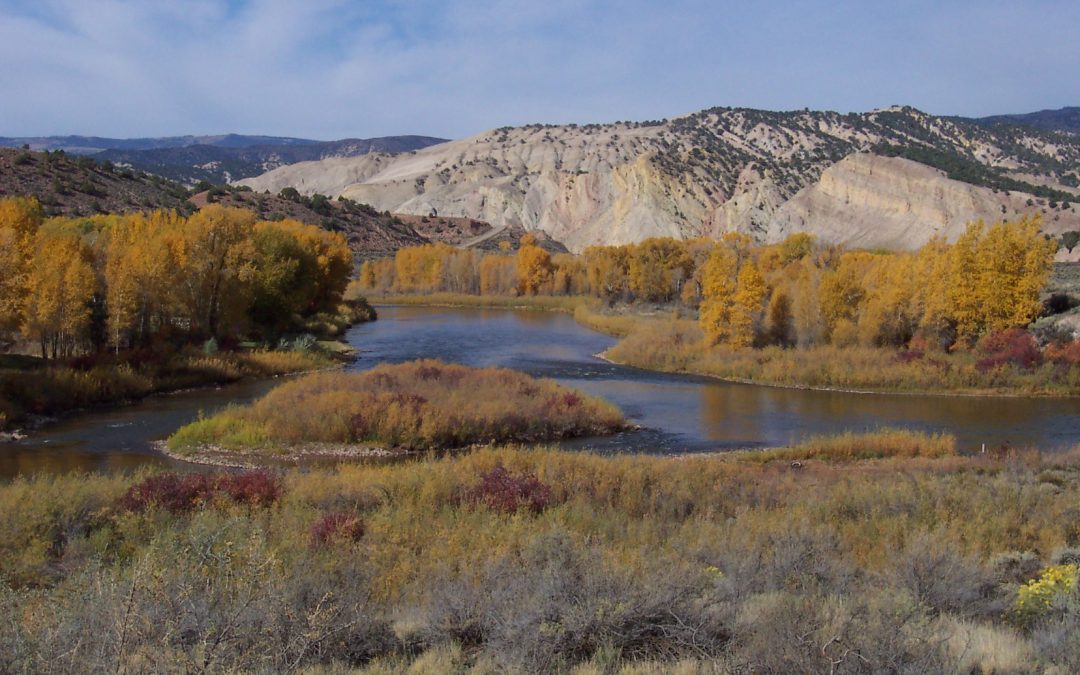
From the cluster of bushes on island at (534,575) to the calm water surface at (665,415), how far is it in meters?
8.83

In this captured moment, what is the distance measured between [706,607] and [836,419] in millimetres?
24426

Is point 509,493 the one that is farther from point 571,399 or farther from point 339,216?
point 339,216

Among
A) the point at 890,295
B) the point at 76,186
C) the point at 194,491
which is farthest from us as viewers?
the point at 76,186

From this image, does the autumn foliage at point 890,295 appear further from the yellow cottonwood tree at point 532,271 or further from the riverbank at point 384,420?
the yellow cottonwood tree at point 532,271

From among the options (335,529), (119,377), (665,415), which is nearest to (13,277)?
(119,377)

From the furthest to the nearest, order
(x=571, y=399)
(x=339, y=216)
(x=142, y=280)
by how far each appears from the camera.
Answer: (x=339, y=216) < (x=142, y=280) < (x=571, y=399)

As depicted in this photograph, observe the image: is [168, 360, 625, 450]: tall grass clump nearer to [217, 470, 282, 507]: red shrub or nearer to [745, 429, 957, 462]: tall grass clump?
[745, 429, 957, 462]: tall grass clump

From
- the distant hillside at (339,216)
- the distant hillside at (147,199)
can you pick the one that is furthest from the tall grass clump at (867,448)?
the distant hillside at (339,216)

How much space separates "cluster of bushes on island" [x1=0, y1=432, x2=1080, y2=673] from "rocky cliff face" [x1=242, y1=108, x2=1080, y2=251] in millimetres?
62687

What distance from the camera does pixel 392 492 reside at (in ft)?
49.0

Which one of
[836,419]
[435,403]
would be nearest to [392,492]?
[435,403]

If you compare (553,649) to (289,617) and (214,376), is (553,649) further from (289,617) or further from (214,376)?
(214,376)

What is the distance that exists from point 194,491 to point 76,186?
6819 cm

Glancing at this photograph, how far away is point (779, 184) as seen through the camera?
12050 cm
